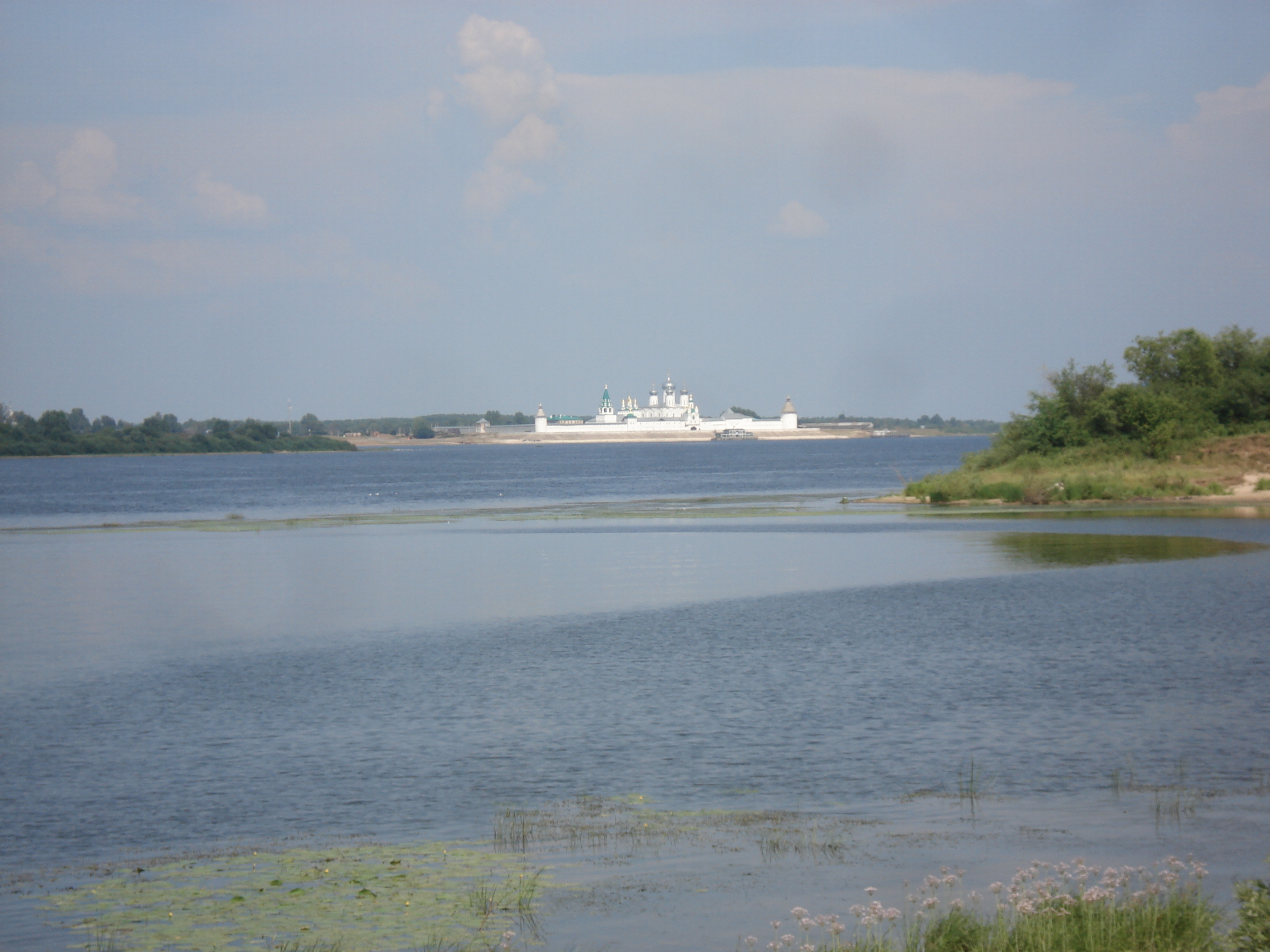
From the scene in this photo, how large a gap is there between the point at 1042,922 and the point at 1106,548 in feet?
99.3

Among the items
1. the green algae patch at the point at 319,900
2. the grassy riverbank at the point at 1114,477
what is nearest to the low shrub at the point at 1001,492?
the grassy riverbank at the point at 1114,477

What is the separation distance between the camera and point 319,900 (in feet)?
29.1

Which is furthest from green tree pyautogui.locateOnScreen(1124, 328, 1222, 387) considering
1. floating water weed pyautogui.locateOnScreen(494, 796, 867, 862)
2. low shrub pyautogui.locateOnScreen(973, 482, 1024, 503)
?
floating water weed pyautogui.locateOnScreen(494, 796, 867, 862)

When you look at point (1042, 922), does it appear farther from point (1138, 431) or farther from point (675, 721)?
point (1138, 431)

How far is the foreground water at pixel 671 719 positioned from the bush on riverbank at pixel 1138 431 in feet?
64.4

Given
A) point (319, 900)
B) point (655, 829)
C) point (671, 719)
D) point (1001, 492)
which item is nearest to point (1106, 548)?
point (1001, 492)

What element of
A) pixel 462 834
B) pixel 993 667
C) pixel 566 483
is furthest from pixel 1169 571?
pixel 566 483

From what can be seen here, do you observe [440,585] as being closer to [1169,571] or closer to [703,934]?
[1169,571]

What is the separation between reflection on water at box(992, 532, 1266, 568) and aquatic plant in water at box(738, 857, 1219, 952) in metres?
24.6

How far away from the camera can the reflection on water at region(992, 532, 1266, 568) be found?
3206cm

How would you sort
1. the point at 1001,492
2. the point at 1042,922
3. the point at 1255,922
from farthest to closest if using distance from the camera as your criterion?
the point at 1001,492 < the point at 1042,922 < the point at 1255,922

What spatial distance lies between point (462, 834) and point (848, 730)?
5257 mm

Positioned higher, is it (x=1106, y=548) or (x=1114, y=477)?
(x=1114, y=477)

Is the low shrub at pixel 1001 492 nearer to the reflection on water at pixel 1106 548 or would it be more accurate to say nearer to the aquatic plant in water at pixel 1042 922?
the reflection on water at pixel 1106 548
